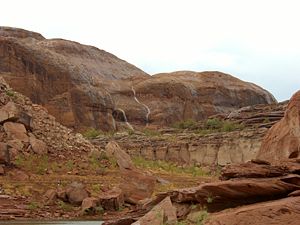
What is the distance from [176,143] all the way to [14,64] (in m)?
20.6

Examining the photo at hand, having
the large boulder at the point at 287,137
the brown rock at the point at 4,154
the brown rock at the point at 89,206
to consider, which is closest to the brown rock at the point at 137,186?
the brown rock at the point at 89,206

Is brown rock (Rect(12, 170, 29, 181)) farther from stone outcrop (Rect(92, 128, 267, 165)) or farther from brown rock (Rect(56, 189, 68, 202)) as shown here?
stone outcrop (Rect(92, 128, 267, 165))

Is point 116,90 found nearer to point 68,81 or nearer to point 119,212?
point 68,81

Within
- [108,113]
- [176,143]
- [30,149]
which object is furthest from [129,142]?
[30,149]

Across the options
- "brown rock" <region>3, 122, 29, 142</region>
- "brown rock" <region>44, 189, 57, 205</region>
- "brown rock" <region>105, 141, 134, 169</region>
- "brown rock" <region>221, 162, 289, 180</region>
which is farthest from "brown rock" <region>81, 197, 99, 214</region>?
"brown rock" <region>221, 162, 289, 180</region>

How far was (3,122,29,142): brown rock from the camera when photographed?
112ft

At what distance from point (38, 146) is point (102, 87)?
151 ft

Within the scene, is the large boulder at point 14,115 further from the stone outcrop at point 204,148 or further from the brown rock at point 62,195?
the stone outcrop at point 204,148

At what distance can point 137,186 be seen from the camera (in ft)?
92.0

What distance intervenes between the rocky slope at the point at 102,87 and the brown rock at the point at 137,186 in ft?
120

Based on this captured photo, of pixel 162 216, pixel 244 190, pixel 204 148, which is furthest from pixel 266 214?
pixel 204 148

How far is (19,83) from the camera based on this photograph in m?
66.2

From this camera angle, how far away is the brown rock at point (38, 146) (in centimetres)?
3394

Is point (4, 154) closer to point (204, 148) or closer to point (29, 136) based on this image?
point (29, 136)
